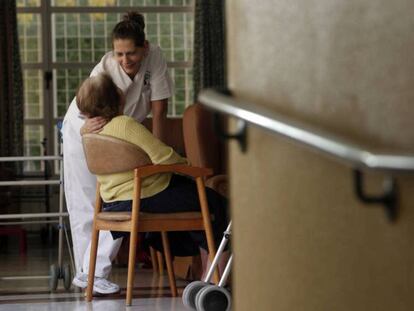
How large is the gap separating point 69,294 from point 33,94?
25.0 feet

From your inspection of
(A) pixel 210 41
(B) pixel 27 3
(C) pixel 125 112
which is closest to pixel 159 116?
(C) pixel 125 112

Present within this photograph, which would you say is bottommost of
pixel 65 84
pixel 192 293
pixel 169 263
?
pixel 169 263

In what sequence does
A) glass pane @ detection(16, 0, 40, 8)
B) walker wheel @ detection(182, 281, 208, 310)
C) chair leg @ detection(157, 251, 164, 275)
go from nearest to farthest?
walker wheel @ detection(182, 281, 208, 310) → chair leg @ detection(157, 251, 164, 275) → glass pane @ detection(16, 0, 40, 8)

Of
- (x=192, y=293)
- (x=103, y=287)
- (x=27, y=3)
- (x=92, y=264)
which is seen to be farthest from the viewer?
(x=27, y=3)

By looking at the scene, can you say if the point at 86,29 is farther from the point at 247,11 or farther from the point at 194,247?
the point at 247,11

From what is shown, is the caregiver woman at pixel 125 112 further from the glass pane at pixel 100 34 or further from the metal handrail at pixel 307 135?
the glass pane at pixel 100 34

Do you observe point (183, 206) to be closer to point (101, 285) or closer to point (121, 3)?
point (101, 285)

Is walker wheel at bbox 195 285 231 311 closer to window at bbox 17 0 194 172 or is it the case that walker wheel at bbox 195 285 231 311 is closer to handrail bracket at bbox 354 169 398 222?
handrail bracket at bbox 354 169 398 222

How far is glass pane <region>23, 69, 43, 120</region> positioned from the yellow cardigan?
810 cm

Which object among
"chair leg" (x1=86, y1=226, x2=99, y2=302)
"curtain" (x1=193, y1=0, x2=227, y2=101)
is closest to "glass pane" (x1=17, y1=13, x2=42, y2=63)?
"curtain" (x1=193, y1=0, x2=227, y2=101)

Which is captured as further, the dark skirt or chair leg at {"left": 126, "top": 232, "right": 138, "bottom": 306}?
the dark skirt

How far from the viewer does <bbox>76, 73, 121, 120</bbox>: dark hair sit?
6.04m

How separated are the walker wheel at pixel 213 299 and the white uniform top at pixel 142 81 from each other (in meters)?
1.89

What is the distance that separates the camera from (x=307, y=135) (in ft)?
5.75
